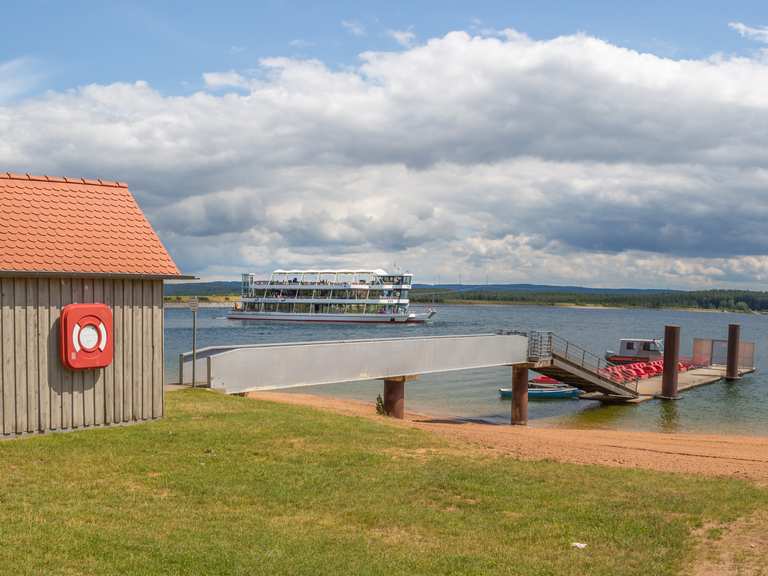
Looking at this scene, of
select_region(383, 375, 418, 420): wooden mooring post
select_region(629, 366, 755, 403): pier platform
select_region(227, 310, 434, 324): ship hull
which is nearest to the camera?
select_region(383, 375, 418, 420): wooden mooring post

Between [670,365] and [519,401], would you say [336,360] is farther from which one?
[670,365]

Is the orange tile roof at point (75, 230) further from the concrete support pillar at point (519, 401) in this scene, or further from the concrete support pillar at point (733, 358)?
the concrete support pillar at point (733, 358)

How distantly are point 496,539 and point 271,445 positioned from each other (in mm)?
4796

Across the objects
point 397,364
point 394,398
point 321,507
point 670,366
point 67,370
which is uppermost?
point 67,370

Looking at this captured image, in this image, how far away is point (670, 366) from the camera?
3397cm

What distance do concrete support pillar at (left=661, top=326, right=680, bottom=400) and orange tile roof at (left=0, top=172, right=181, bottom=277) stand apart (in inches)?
1053

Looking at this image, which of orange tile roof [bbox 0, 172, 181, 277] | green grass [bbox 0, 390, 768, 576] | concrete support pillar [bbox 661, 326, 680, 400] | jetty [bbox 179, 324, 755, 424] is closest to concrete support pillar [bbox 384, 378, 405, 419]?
jetty [bbox 179, 324, 755, 424]

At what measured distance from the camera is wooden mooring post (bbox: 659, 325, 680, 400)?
1328 inches

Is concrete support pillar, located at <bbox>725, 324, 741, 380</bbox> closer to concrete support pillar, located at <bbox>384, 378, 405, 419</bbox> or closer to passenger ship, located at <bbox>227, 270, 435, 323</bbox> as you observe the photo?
concrete support pillar, located at <bbox>384, 378, 405, 419</bbox>

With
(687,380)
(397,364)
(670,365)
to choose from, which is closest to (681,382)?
(687,380)

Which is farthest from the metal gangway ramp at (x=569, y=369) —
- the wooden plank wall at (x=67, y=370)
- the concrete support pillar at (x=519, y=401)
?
the wooden plank wall at (x=67, y=370)

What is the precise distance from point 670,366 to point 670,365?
0.05 metres

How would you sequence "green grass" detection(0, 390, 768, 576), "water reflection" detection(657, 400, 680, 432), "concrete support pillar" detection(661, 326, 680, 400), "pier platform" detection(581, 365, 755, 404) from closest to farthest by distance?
1. "green grass" detection(0, 390, 768, 576)
2. "water reflection" detection(657, 400, 680, 432)
3. "pier platform" detection(581, 365, 755, 404)
4. "concrete support pillar" detection(661, 326, 680, 400)

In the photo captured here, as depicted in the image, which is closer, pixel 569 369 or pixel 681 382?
pixel 569 369
